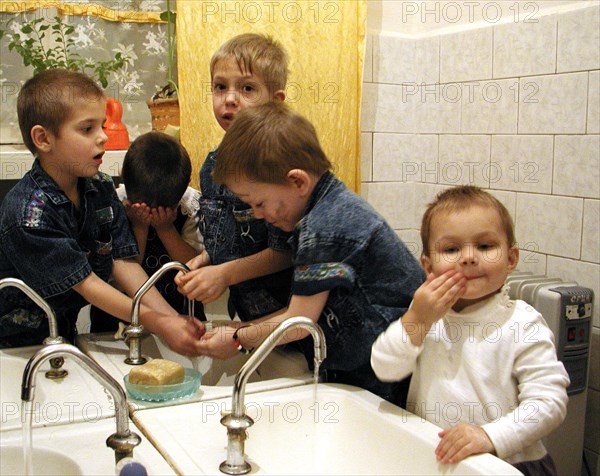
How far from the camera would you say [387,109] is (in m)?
2.18

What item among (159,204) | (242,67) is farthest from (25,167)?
(242,67)

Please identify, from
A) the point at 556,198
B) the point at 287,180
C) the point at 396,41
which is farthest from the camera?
the point at 396,41

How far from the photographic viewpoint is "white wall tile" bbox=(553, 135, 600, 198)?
166 centimetres

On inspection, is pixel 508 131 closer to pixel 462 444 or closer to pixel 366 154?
pixel 366 154

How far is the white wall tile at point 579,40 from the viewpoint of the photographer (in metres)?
1.63

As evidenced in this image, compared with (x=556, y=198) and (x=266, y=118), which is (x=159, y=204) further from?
(x=556, y=198)

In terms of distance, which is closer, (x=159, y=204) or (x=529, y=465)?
(x=529, y=465)

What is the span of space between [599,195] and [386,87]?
0.78m

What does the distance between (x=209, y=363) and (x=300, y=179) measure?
1.60ft

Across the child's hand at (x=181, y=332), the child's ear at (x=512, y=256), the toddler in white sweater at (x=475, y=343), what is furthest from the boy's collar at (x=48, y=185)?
the child's ear at (x=512, y=256)

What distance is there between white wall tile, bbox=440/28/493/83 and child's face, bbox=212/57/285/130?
79 cm

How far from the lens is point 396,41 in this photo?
215 centimetres

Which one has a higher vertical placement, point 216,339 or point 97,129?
point 97,129

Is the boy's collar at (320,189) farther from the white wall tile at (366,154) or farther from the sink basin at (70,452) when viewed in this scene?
the white wall tile at (366,154)
